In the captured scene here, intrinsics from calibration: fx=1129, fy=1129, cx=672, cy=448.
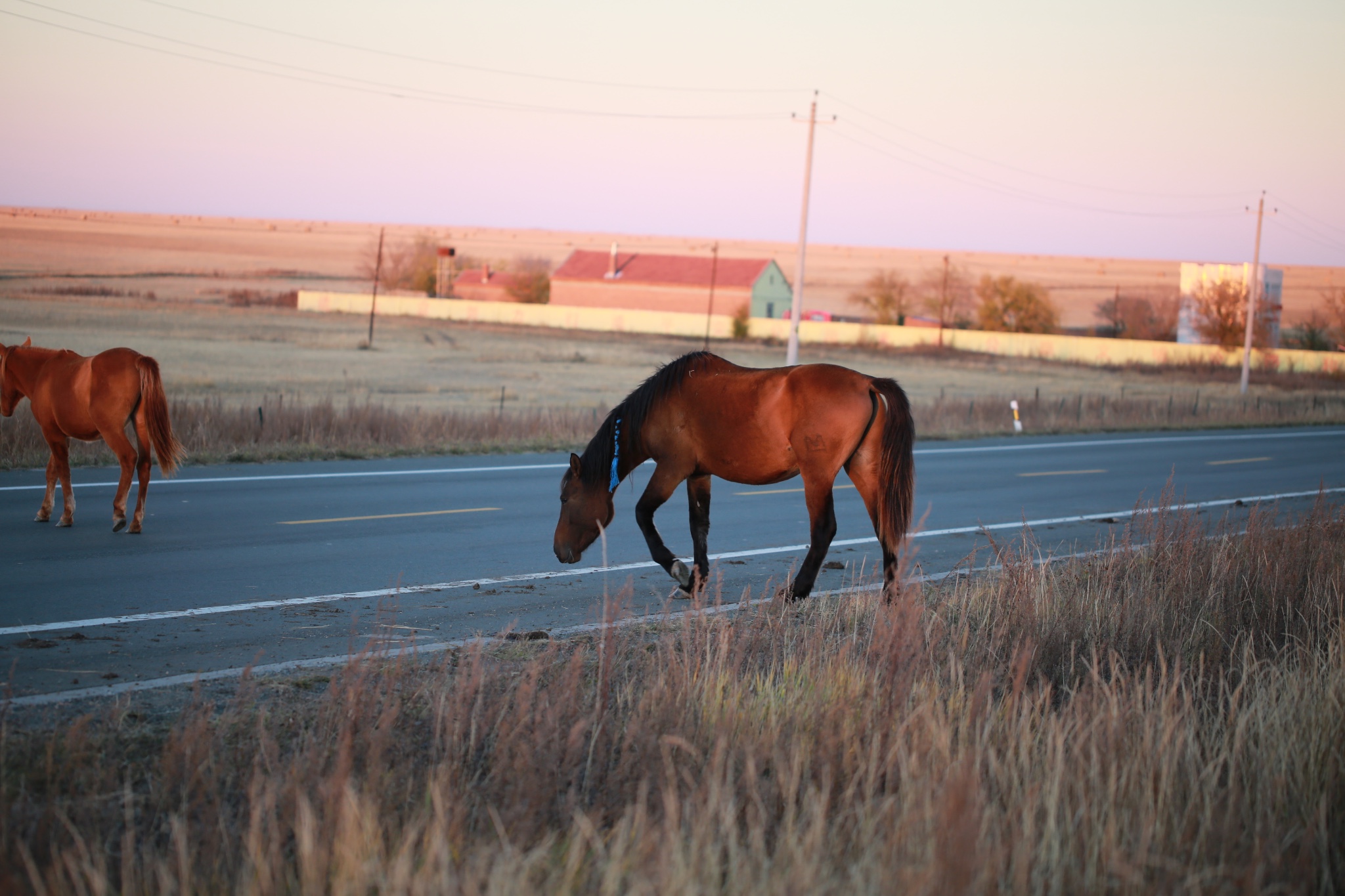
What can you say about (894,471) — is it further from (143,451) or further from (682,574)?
(143,451)

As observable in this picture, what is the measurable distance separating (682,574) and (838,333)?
82.0 m

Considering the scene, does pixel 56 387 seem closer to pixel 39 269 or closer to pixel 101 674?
pixel 101 674

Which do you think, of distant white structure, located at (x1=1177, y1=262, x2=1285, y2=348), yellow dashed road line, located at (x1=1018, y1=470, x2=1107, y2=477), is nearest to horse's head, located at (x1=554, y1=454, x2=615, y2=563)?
yellow dashed road line, located at (x1=1018, y1=470, x2=1107, y2=477)

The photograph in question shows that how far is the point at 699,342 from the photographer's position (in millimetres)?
78750

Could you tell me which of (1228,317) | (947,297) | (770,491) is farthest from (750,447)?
(947,297)

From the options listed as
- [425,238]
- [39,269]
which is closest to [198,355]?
[39,269]

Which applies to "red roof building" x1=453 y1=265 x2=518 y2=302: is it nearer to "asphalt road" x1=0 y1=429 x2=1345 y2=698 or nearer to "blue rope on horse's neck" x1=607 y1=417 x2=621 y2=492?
"asphalt road" x1=0 y1=429 x2=1345 y2=698

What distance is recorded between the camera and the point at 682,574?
7.85 meters

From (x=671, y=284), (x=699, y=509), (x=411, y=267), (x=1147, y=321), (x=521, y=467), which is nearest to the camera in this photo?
(x=699, y=509)

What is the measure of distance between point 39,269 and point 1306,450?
36.7 metres

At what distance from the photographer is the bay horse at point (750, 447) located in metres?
7.84

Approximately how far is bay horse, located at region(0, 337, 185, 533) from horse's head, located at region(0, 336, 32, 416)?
67 mm

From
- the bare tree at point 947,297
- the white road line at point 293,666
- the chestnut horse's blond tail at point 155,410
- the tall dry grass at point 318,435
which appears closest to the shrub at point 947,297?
the bare tree at point 947,297

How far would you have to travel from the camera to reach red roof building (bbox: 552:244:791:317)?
10231 centimetres
